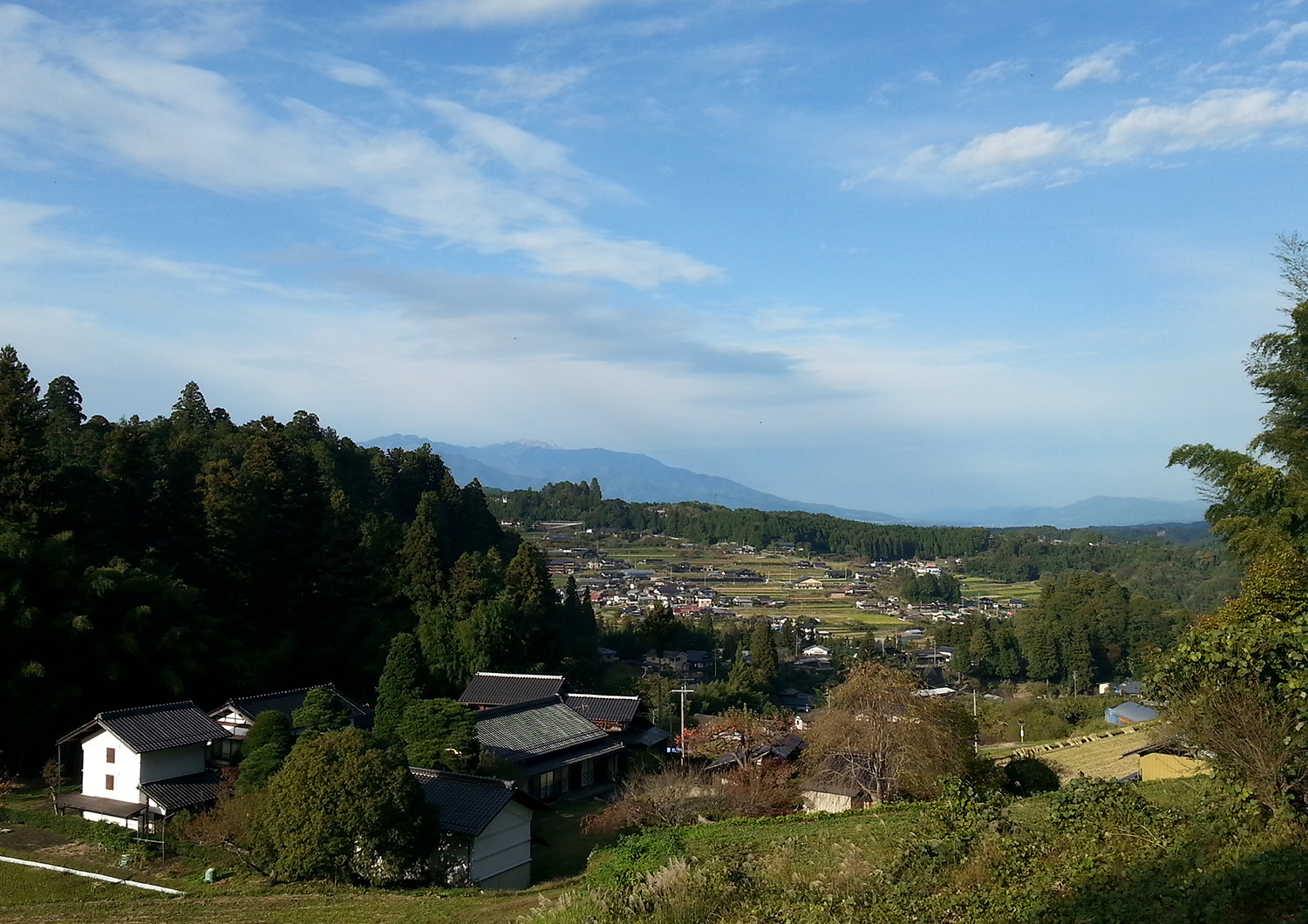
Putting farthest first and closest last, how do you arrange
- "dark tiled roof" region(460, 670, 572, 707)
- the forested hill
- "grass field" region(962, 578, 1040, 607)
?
"grass field" region(962, 578, 1040, 607) < "dark tiled roof" region(460, 670, 572, 707) < the forested hill

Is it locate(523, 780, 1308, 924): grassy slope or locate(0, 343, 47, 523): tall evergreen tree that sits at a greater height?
locate(0, 343, 47, 523): tall evergreen tree

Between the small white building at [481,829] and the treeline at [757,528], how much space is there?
3974 inches

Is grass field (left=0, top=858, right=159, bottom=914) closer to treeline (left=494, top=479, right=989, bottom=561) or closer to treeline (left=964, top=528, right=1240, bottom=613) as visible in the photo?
treeline (left=964, top=528, right=1240, bottom=613)

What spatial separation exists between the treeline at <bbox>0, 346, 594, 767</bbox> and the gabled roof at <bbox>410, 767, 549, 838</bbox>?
786 cm

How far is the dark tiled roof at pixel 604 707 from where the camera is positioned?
24547mm

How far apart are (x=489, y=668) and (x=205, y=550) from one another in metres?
8.37

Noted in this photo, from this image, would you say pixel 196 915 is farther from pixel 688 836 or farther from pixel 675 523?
pixel 675 523

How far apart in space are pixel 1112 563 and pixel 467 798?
316 ft

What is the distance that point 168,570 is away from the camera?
22438 millimetres

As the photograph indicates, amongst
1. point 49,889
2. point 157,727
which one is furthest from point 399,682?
point 49,889

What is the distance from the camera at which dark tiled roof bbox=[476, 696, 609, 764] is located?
67.2ft

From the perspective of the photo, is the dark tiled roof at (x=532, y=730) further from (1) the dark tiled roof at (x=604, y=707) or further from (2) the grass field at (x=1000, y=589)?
(2) the grass field at (x=1000, y=589)

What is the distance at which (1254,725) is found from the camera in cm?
655

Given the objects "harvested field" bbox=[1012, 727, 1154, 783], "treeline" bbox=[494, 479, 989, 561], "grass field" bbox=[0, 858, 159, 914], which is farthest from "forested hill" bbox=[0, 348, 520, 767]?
"treeline" bbox=[494, 479, 989, 561]
